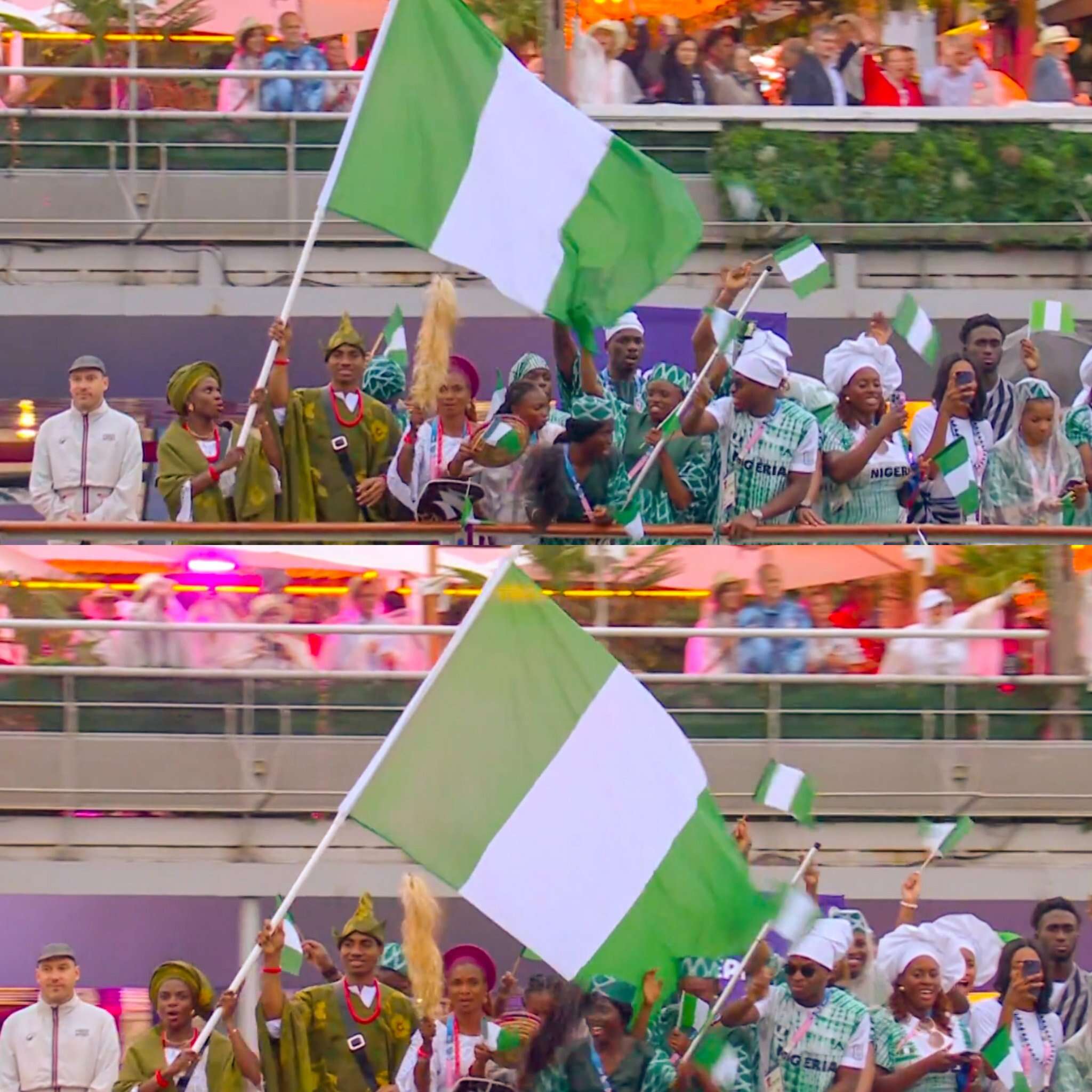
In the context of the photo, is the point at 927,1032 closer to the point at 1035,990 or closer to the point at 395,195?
the point at 1035,990

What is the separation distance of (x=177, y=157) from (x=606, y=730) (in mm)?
7293

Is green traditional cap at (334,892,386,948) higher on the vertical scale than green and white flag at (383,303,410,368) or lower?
lower

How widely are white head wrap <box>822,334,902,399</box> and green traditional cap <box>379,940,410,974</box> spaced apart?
2821 millimetres

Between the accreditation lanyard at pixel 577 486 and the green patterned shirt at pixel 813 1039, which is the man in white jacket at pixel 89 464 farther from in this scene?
the green patterned shirt at pixel 813 1039

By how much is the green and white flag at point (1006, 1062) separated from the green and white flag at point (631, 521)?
221 centimetres

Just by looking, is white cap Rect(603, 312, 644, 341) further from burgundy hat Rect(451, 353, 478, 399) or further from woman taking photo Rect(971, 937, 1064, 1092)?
woman taking photo Rect(971, 937, 1064, 1092)

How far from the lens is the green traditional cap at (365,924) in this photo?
11.8m

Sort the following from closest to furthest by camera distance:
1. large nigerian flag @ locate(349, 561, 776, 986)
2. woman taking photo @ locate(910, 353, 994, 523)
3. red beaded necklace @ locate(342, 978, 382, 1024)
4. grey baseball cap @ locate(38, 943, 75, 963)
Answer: large nigerian flag @ locate(349, 561, 776, 986) → red beaded necklace @ locate(342, 978, 382, 1024) → grey baseball cap @ locate(38, 943, 75, 963) → woman taking photo @ locate(910, 353, 994, 523)

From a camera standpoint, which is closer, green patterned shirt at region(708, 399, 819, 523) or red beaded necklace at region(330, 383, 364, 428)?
green patterned shirt at region(708, 399, 819, 523)

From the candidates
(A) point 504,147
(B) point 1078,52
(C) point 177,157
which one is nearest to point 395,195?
(A) point 504,147

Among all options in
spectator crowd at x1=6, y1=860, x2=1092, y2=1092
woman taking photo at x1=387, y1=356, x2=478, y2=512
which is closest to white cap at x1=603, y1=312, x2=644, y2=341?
woman taking photo at x1=387, y1=356, x2=478, y2=512

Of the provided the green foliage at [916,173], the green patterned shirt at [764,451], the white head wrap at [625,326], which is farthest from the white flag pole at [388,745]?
the green foliage at [916,173]

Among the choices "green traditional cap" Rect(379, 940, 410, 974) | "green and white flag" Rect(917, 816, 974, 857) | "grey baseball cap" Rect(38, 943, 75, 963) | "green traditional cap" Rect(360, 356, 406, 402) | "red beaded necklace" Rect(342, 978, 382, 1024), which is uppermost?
"green traditional cap" Rect(360, 356, 406, 402)

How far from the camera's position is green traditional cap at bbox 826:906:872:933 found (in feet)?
38.1
